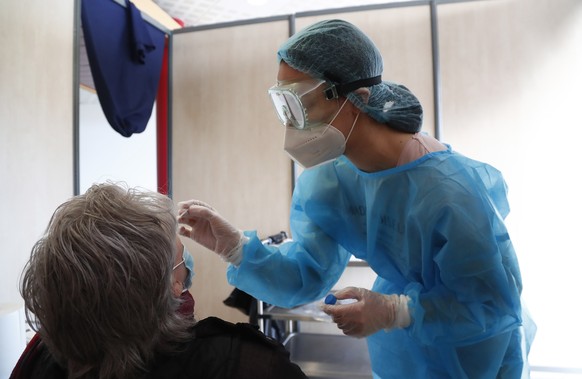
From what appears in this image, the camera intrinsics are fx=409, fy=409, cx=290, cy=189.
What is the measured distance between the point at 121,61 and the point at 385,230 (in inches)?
76.6

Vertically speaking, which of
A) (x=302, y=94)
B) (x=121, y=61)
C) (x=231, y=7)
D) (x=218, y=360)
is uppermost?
(x=231, y=7)

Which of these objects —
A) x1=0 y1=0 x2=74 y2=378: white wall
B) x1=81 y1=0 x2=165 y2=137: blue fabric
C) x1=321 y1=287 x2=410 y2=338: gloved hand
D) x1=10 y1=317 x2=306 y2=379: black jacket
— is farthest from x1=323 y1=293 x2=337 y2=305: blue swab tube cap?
x1=81 y1=0 x2=165 y2=137: blue fabric

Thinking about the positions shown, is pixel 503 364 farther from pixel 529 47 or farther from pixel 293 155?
pixel 529 47

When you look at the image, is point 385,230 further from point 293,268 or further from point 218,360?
point 218,360

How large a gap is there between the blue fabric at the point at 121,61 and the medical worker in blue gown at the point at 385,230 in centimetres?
145

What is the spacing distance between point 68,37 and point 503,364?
2280mm

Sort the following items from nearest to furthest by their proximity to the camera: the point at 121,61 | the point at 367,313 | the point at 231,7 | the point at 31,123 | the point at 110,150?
the point at 367,313 < the point at 31,123 < the point at 121,61 < the point at 231,7 < the point at 110,150

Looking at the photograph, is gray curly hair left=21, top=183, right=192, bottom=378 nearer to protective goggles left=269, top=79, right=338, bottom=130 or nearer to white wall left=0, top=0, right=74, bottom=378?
protective goggles left=269, top=79, right=338, bottom=130

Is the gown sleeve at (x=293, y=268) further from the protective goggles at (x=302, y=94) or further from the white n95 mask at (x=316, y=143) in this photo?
the protective goggles at (x=302, y=94)

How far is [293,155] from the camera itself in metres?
1.13

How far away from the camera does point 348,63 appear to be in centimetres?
98

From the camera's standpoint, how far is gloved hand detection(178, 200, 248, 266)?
1.12 metres

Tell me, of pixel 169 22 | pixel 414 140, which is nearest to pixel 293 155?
pixel 414 140

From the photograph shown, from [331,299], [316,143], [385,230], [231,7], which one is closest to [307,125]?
[316,143]
